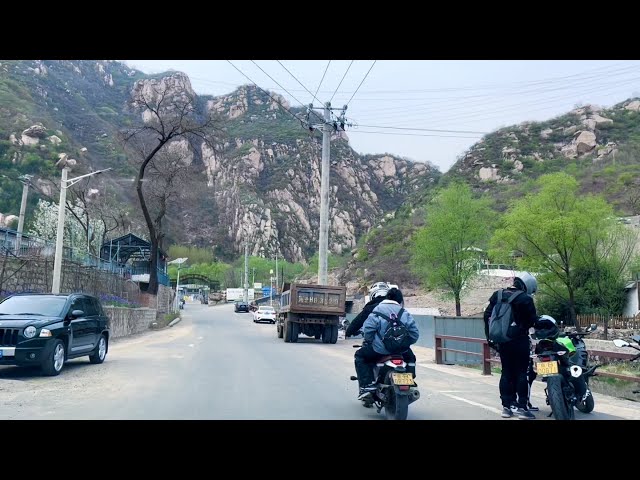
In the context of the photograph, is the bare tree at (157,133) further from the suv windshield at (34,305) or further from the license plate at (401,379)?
the license plate at (401,379)

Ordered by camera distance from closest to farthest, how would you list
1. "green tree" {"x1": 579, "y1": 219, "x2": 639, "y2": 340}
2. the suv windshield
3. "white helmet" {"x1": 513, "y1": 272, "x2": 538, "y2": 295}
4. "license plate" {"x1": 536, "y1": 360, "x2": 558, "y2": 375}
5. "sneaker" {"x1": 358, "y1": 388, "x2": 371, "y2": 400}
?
"license plate" {"x1": 536, "y1": 360, "x2": 558, "y2": 375}
"white helmet" {"x1": 513, "y1": 272, "x2": 538, "y2": 295}
"sneaker" {"x1": 358, "y1": 388, "x2": 371, "y2": 400}
the suv windshield
"green tree" {"x1": 579, "y1": 219, "x2": 639, "y2": 340}

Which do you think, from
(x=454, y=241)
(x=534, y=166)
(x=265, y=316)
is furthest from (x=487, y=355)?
(x=534, y=166)

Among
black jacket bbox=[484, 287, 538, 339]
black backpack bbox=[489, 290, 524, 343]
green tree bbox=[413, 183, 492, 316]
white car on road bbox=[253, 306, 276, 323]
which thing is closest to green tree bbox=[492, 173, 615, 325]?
green tree bbox=[413, 183, 492, 316]

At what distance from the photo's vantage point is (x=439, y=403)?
10211mm

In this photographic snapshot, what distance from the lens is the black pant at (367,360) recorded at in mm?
8359

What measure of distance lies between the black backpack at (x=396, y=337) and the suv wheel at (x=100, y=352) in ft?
33.9

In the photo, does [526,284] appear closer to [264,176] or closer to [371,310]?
[371,310]

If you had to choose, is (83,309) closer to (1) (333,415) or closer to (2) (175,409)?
(2) (175,409)

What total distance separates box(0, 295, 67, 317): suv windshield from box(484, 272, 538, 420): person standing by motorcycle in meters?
9.73

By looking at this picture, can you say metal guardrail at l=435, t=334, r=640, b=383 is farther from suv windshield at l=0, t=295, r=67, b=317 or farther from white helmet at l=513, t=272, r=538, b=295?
suv windshield at l=0, t=295, r=67, b=317

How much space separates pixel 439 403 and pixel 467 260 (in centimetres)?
3596

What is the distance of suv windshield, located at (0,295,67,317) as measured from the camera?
13781mm

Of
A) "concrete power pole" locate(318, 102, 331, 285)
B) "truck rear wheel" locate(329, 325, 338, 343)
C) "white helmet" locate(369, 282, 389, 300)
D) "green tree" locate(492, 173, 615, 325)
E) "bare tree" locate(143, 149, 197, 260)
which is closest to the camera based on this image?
"white helmet" locate(369, 282, 389, 300)

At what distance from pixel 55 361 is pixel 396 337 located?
8.42m
